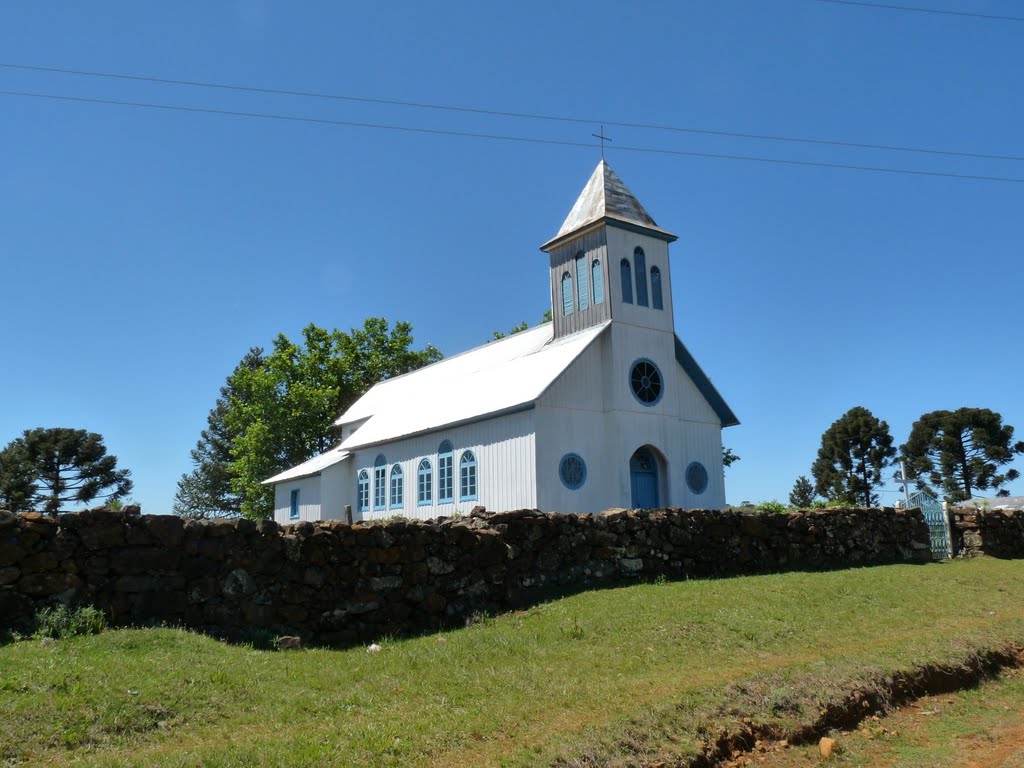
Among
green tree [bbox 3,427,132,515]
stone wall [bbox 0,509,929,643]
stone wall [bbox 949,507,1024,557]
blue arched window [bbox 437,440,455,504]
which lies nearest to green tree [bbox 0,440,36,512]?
green tree [bbox 3,427,132,515]

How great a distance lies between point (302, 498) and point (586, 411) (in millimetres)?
16258

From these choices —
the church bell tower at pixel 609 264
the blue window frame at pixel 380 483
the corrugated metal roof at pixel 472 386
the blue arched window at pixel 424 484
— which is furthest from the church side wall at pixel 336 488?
the church bell tower at pixel 609 264

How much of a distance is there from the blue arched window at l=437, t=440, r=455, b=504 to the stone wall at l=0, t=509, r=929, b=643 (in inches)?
414

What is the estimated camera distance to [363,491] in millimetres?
32750

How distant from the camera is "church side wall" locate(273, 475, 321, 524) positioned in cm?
3469

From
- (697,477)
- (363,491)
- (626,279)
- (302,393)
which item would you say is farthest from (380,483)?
(302,393)

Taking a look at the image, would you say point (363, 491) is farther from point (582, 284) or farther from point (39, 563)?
point (39, 563)

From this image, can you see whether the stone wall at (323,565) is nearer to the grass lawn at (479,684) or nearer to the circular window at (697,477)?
the grass lawn at (479,684)

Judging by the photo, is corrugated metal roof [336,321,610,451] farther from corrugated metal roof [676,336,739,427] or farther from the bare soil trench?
the bare soil trench

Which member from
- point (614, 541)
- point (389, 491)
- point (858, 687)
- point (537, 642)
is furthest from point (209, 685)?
point (389, 491)

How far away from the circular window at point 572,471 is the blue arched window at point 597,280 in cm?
555

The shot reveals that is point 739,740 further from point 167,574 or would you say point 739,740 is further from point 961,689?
point 167,574

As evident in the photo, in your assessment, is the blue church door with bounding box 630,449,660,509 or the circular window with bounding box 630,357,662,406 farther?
the circular window with bounding box 630,357,662,406

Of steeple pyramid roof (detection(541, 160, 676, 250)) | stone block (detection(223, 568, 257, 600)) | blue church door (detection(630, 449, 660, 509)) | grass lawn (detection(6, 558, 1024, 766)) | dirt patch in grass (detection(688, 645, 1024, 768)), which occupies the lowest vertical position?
dirt patch in grass (detection(688, 645, 1024, 768))
